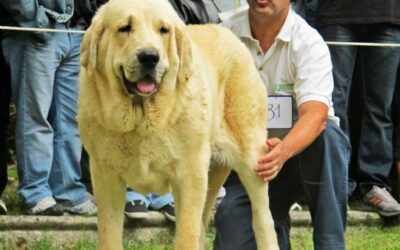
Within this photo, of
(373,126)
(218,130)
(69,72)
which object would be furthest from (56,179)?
(373,126)

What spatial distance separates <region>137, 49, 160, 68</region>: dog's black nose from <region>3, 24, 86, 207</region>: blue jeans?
1901mm

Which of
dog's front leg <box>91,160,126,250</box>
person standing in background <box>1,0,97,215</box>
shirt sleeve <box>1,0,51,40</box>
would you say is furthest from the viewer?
person standing in background <box>1,0,97,215</box>

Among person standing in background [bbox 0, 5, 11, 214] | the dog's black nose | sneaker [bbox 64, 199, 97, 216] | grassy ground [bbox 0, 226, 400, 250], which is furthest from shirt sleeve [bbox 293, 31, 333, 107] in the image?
person standing in background [bbox 0, 5, 11, 214]

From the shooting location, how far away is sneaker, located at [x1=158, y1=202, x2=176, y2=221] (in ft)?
23.9

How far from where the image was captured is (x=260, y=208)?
600 cm

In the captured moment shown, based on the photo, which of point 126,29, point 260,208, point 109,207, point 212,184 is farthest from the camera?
point 212,184

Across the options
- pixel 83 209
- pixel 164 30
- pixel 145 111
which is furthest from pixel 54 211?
pixel 164 30

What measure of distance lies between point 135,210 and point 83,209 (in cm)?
34

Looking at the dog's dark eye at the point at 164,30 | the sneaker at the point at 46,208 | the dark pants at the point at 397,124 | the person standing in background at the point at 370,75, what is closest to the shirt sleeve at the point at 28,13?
the sneaker at the point at 46,208

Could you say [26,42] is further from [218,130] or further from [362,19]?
[362,19]

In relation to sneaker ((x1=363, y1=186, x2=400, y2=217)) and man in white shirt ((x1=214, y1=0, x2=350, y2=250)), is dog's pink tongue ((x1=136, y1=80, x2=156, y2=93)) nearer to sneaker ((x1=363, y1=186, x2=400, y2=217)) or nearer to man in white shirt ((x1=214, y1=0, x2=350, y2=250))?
man in white shirt ((x1=214, y1=0, x2=350, y2=250))

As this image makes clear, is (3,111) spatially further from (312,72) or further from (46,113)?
(312,72)

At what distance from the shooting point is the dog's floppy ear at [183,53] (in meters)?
5.41

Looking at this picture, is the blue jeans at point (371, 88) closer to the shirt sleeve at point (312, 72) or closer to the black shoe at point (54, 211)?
the shirt sleeve at point (312, 72)
